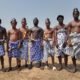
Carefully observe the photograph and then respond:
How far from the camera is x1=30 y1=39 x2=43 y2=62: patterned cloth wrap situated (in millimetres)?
12927

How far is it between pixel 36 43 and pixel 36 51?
369mm

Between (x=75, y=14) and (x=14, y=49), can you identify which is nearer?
(x=75, y=14)

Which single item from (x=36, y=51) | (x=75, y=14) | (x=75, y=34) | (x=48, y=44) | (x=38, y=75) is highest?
(x=75, y=14)

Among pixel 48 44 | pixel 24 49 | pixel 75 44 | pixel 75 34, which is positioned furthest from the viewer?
pixel 24 49

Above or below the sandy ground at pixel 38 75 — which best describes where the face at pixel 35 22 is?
above

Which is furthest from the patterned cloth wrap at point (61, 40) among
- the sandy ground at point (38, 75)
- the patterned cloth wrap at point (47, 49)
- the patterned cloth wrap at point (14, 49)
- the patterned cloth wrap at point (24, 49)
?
the patterned cloth wrap at point (14, 49)

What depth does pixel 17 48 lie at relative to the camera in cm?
1316

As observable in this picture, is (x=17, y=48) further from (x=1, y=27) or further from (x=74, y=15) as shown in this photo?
(x=74, y=15)

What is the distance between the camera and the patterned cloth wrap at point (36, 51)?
12.9 metres

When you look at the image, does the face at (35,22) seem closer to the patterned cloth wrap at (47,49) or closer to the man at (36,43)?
the man at (36,43)

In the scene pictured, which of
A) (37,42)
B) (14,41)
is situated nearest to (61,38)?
(37,42)

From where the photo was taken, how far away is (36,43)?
12.9 metres

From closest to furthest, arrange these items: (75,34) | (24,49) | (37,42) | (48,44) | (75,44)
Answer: (75,34) < (75,44) < (37,42) < (48,44) < (24,49)

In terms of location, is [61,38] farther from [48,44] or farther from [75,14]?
[75,14]
